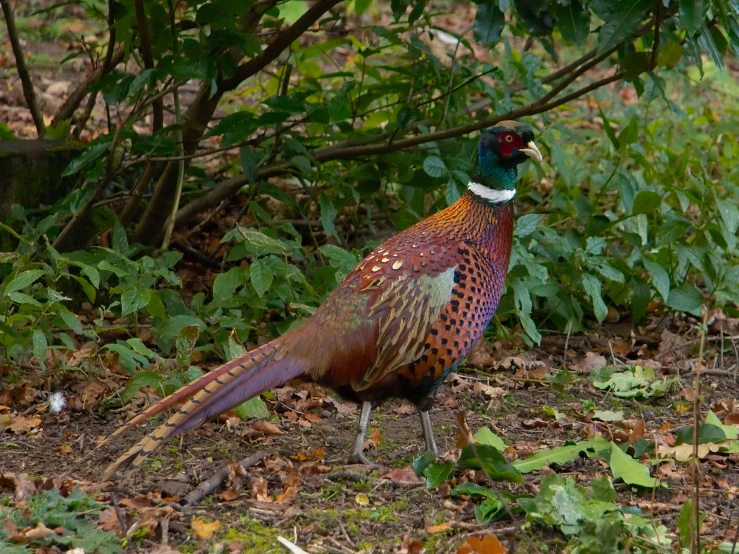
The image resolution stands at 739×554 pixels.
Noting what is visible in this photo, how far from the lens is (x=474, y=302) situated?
149 inches

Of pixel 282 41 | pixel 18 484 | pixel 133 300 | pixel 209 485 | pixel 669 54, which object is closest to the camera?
pixel 18 484

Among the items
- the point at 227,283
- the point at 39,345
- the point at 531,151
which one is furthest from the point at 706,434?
the point at 39,345

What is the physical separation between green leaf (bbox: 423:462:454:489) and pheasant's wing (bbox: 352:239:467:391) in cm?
43

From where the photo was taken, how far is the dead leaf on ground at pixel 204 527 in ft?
9.86

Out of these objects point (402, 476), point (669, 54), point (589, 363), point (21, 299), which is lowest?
point (589, 363)

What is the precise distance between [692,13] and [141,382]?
2691mm

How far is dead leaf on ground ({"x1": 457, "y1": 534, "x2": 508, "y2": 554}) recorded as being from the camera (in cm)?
287

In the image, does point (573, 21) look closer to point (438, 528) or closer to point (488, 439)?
point (488, 439)

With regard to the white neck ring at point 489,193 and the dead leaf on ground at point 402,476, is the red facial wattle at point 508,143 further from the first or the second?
the dead leaf on ground at point 402,476

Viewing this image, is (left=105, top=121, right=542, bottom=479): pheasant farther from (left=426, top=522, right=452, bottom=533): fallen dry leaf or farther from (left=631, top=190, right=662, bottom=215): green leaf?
(left=631, top=190, right=662, bottom=215): green leaf

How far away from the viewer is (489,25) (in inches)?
161

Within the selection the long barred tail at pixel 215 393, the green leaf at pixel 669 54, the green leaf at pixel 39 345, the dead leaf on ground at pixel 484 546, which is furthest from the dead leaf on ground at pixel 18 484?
the green leaf at pixel 669 54

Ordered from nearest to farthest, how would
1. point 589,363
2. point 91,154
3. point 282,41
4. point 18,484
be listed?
point 18,484, point 91,154, point 282,41, point 589,363

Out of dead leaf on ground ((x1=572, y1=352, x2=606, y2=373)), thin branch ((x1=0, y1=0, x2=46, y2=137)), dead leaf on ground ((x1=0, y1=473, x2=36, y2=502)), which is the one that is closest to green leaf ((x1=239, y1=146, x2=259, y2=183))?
thin branch ((x1=0, y1=0, x2=46, y2=137))
